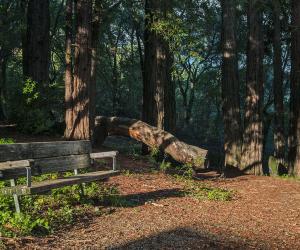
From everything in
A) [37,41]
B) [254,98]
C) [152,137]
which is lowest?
[152,137]

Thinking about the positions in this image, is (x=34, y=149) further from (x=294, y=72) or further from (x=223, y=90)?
(x=294, y=72)

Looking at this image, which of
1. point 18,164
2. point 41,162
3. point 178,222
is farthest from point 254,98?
point 18,164

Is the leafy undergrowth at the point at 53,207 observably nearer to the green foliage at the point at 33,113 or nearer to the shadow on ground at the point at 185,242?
the shadow on ground at the point at 185,242

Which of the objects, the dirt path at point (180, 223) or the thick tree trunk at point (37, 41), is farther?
the thick tree trunk at point (37, 41)

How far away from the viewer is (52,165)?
7.50 m

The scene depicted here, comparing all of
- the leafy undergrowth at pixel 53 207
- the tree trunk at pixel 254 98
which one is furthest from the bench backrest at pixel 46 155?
the tree trunk at pixel 254 98

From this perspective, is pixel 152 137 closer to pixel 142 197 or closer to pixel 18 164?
pixel 142 197

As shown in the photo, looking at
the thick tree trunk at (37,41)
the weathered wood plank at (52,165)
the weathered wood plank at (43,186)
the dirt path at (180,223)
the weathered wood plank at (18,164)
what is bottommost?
the dirt path at (180,223)

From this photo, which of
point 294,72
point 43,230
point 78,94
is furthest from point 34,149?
point 294,72

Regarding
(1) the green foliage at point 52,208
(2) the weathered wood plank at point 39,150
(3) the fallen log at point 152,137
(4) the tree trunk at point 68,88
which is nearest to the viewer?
(1) the green foliage at point 52,208

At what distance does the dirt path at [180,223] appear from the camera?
19.6 feet

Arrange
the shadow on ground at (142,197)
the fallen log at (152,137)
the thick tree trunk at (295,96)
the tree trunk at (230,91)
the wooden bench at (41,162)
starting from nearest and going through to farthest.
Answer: the wooden bench at (41,162)
the shadow on ground at (142,197)
the fallen log at (152,137)
the tree trunk at (230,91)
the thick tree trunk at (295,96)

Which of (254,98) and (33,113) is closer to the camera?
(33,113)

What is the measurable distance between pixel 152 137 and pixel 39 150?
24.8 feet
